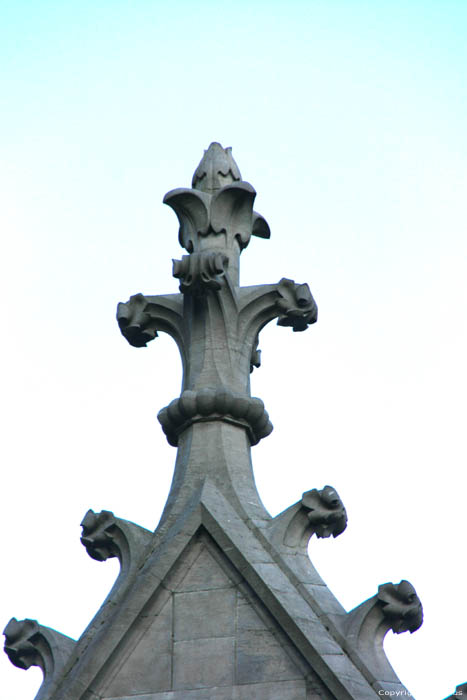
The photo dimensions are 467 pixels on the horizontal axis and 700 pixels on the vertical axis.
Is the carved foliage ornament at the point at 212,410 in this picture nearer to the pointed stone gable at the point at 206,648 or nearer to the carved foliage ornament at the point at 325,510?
the carved foliage ornament at the point at 325,510

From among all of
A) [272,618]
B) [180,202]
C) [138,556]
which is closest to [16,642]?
[138,556]

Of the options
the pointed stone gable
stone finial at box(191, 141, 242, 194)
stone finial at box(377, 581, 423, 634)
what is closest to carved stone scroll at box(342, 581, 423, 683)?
stone finial at box(377, 581, 423, 634)

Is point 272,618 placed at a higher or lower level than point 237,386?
lower

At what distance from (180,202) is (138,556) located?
350 centimetres

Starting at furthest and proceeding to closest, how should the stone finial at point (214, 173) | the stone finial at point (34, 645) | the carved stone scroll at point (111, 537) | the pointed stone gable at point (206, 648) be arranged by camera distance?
the stone finial at point (214, 173)
the carved stone scroll at point (111, 537)
the stone finial at point (34, 645)
the pointed stone gable at point (206, 648)

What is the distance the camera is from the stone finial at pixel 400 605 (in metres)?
14.4

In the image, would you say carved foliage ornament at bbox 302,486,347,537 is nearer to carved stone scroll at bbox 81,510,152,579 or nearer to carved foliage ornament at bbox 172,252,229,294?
carved stone scroll at bbox 81,510,152,579

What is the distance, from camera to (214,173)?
695 inches

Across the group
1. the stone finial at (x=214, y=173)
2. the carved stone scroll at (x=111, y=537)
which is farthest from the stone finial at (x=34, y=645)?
the stone finial at (x=214, y=173)

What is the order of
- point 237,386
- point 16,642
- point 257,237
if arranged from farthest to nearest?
point 257,237, point 237,386, point 16,642

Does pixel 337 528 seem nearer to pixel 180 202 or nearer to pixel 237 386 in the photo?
pixel 237 386

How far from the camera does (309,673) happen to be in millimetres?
14086

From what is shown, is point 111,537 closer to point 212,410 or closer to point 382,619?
point 212,410

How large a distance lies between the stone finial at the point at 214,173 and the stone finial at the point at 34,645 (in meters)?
4.61
